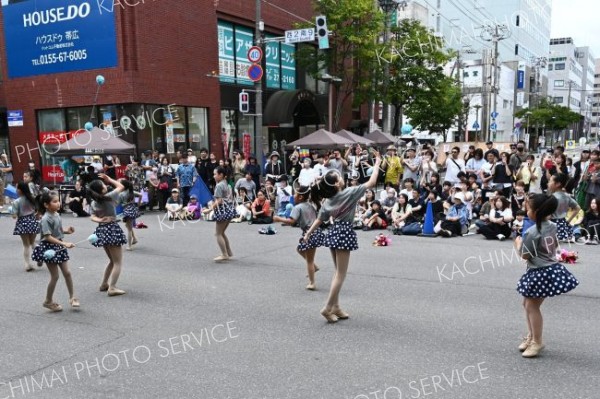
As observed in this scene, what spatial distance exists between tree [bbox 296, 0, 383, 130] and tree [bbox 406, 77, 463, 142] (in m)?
3.03

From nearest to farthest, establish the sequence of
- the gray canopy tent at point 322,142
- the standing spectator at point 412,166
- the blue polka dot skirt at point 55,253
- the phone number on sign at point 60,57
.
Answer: the blue polka dot skirt at point 55,253 < the standing spectator at point 412,166 < the gray canopy tent at point 322,142 < the phone number on sign at point 60,57

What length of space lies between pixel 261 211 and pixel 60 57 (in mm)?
11643

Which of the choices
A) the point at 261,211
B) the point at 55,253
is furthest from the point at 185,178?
the point at 55,253

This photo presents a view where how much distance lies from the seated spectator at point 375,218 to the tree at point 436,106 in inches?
543

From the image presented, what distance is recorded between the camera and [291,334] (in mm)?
5703

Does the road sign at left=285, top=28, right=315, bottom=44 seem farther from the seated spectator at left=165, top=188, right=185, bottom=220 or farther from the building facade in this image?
the seated spectator at left=165, top=188, right=185, bottom=220

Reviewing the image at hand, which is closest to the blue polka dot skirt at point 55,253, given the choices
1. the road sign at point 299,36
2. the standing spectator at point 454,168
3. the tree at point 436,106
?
the standing spectator at point 454,168

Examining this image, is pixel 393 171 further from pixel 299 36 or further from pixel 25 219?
pixel 25 219

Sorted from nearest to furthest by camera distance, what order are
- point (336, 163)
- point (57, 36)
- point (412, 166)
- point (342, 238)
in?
point (342, 238), point (412, 166), point (336, 163), point (57, 36)

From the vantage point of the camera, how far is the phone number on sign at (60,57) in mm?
19547

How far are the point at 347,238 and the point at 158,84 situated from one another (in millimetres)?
15373

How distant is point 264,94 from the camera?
2433 cm

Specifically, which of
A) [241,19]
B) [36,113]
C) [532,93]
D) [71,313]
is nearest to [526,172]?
[71,313]

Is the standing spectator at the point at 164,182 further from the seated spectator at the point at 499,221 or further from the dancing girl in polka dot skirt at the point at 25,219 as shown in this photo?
the seated spectator at the point at 499,221
